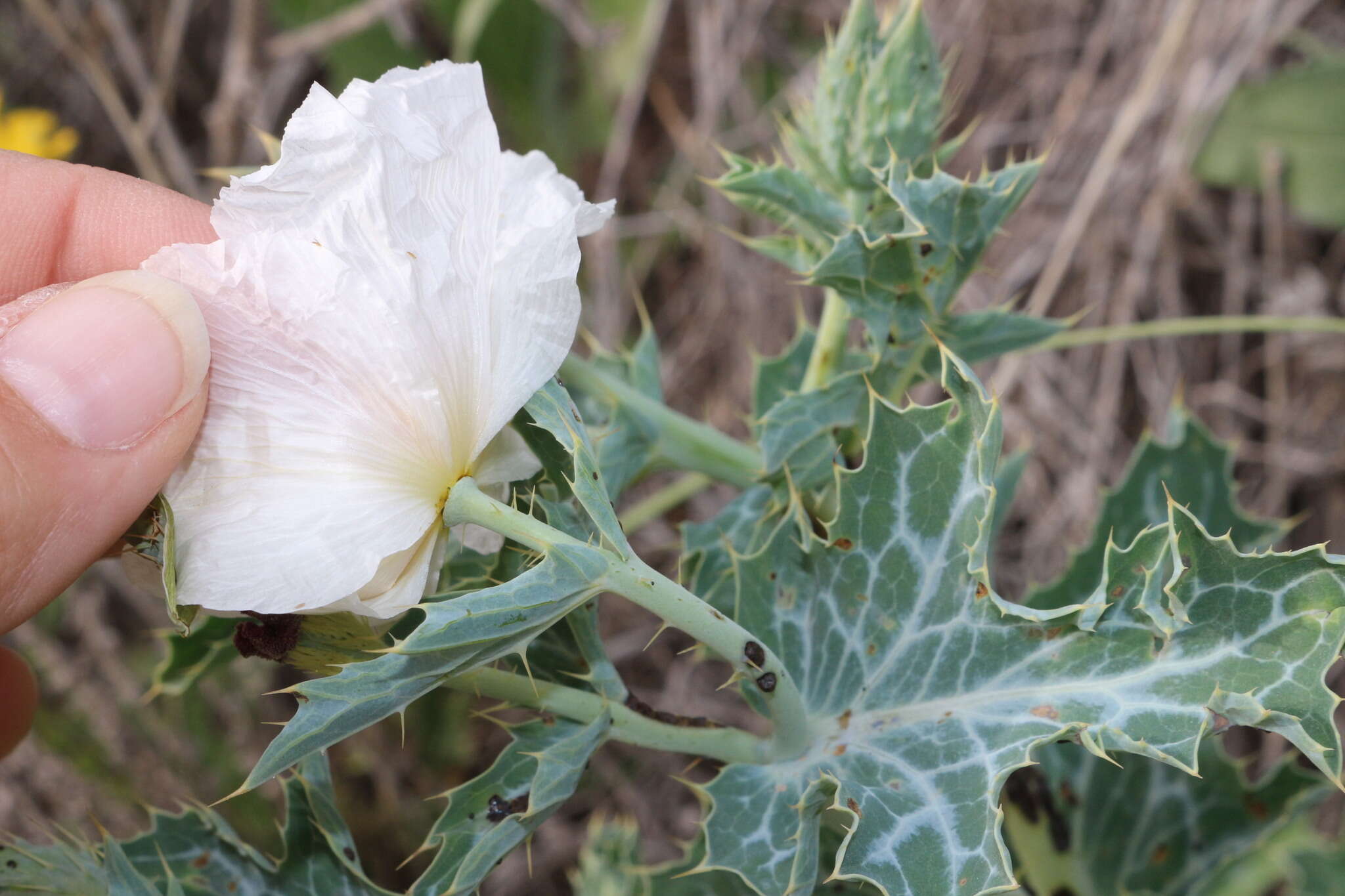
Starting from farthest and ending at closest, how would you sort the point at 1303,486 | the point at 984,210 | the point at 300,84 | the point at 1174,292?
the point at 300,84 → the point at 1174,292 → the point at 1303,486 → the point at 984,210

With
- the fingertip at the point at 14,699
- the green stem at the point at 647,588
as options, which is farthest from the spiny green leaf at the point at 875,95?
the fingertip at the point at 14,699

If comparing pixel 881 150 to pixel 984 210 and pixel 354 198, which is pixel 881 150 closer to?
pixel 984 210

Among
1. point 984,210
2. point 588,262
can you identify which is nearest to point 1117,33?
point 588,262

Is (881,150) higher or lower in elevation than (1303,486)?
higher

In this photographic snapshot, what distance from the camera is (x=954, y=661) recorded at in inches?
38.8

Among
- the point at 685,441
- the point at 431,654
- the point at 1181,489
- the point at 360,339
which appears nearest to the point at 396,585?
the point at 431,654

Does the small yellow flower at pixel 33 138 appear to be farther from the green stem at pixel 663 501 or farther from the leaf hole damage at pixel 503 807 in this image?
the leaf hole damage at pixel 503 807

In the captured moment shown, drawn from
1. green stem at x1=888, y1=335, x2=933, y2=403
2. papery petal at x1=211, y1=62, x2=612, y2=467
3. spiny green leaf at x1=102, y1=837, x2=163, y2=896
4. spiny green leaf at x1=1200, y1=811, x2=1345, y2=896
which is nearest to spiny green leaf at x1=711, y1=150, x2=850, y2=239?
green stem at x1=888, y1=335, x2=933, y2=403

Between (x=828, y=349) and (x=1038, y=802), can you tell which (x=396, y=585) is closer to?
(x=828, y=349)

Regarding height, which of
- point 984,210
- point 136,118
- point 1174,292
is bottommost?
point 1174,292

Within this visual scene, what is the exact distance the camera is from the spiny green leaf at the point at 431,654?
2.44 feet

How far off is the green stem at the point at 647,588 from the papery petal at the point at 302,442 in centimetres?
3

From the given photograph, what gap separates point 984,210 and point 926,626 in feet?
1.73

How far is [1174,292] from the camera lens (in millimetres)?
2561
